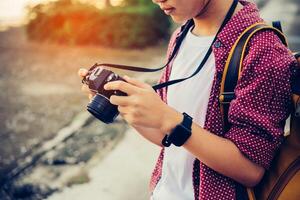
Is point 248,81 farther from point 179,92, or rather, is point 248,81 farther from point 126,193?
point 126,193

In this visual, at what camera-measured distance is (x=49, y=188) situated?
3521 mm

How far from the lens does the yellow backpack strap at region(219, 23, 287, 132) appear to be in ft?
4.06

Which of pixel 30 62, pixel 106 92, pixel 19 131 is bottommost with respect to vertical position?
pixel 30 62

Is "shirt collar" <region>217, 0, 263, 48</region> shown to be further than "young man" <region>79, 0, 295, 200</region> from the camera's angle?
Yes

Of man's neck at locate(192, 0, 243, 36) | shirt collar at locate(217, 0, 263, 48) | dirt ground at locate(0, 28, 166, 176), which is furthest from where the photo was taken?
dirt ground at locate(0, 28, 166, 176)

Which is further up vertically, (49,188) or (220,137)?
(220,137)

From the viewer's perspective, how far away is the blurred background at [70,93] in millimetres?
3656

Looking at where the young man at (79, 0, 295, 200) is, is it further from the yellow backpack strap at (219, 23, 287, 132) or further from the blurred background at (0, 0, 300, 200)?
the blurred background at (0, 0, 300, 200)

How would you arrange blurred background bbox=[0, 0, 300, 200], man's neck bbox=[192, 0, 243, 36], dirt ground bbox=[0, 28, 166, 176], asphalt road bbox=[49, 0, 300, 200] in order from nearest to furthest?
1. man's neck bbox=[192, 0, 243, 36]
2. asphalt road bbox=[49, 0, 300, 200]
3. blurred background bbox=[0, 0, 300, 200]
4. dirt ground bbox=[0, 28, 166, 176]

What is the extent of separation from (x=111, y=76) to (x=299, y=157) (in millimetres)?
591

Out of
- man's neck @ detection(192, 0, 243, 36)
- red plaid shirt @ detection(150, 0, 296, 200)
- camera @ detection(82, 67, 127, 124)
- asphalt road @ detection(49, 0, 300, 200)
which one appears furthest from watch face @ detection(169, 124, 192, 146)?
asphalt road @ detection(49, 0, 300, 200)

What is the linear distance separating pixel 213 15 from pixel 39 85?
5.51 meters

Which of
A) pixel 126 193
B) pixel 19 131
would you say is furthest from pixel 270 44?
pixel 19 131

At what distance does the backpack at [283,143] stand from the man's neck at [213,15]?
156mm
